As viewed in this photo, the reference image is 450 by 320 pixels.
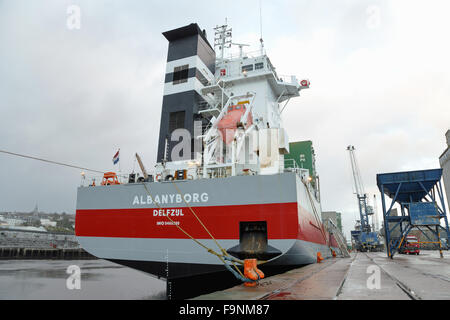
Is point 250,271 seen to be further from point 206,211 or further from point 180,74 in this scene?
point 180,74

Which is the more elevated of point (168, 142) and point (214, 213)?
point (168, 142)

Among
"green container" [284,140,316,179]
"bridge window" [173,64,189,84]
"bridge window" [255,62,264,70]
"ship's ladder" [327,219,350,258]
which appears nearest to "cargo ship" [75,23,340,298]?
"bridge window" [173,64,189,84]

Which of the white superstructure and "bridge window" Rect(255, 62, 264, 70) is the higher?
"bridge window" Rect(255, 62, 264, 70)

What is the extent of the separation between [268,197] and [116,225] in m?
Result: 6.14

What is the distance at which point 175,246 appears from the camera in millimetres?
9477

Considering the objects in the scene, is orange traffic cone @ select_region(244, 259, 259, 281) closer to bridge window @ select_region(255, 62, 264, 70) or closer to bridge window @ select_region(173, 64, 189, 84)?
bridge window @ select_region(173, 64, 189, 84)

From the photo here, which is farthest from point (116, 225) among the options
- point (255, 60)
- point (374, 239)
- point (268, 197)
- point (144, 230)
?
point (374, 239)

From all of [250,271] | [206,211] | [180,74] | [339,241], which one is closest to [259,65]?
[180,74]

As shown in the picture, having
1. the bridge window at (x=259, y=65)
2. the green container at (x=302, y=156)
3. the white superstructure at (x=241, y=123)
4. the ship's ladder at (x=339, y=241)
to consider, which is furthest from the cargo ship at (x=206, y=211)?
the ship's ladder at (x=339, y=241)

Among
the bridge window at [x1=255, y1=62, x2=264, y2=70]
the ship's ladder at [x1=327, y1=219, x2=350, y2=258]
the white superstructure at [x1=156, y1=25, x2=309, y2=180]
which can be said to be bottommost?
the ship's ladder at [x1=327, y1=219, x2=350, y2=258]

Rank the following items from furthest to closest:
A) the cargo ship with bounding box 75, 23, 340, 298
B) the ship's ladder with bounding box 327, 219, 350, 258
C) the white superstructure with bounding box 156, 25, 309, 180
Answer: the ship's ladder with bounding box 327, 219, 350, 258, the white superstructure with bounding box 156, 25, 309, 180, the cargo ship with bounding box 75, 23, 340, 298

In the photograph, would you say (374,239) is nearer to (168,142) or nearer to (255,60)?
(255,60)

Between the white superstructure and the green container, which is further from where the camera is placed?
the green container

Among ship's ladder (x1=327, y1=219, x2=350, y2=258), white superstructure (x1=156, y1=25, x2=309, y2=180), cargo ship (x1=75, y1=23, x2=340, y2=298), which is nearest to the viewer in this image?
cargo ship (x1=75, y1=23, x2=340, y2=298)
